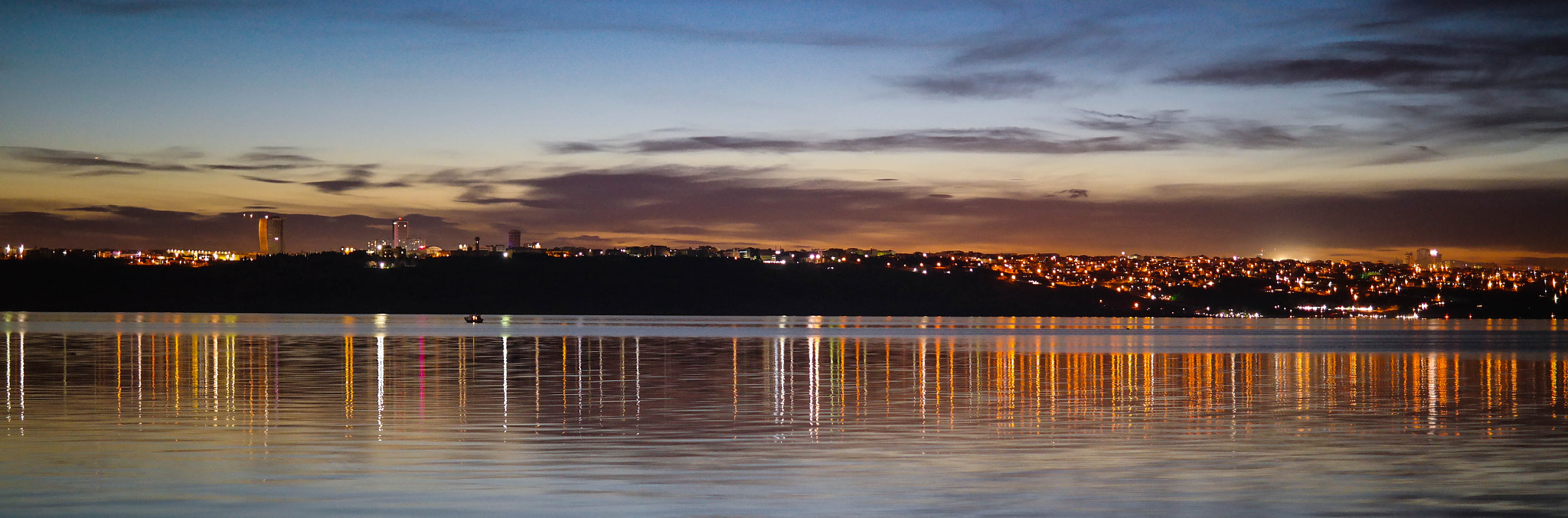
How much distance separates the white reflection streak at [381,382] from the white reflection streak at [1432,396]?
1705cm

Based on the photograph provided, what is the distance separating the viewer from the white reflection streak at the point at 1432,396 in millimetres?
24703

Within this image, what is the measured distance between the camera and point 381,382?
3494cm

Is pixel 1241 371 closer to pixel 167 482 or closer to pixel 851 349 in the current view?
pixel 851 349

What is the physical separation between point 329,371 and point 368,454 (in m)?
21.8

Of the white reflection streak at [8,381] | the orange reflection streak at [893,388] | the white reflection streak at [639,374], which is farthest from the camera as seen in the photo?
the white reflection streak at [639,374]

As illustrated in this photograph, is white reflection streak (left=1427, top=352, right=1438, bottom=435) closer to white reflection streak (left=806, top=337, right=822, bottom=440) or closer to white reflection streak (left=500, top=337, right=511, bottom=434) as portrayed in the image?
white reflection streak (left=806, top=337, right=822, bottom=440)

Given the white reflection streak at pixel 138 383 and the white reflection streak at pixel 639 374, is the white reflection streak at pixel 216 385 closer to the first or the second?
the white reflection streak at pixel 138 383

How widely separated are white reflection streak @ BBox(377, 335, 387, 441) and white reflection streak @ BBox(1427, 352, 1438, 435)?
55.9 ft

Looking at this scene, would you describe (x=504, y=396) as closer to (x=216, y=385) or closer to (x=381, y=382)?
(x=381, y=382)

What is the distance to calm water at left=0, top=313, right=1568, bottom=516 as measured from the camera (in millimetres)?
15219

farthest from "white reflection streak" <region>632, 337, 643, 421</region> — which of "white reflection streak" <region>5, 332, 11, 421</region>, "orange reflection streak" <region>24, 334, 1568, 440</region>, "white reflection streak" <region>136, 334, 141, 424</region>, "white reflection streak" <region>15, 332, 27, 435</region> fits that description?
"white reflection streak" <region>5, 332, 11, 421</region>

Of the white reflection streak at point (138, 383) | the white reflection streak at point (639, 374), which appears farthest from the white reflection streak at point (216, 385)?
the white reflection streak at point (639, 374)

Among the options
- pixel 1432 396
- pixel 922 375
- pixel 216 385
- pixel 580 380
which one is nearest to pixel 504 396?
pixel 580 380

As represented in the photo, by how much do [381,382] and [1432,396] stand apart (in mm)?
24136
